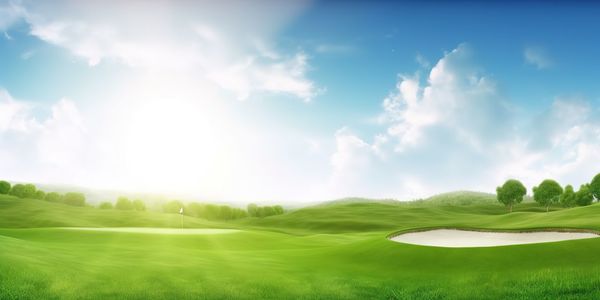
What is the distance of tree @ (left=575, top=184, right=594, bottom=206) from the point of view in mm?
104125

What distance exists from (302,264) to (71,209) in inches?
3208

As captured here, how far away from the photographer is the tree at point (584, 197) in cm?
10412

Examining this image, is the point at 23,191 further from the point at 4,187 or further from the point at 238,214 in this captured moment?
the point at 238,214

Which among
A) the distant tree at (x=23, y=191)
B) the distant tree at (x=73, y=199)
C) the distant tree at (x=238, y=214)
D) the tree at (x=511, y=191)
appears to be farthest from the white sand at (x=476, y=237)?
the distant tree at (x=73, y=199)

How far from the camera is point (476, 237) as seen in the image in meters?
25.4

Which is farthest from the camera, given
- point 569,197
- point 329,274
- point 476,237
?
point 569,197

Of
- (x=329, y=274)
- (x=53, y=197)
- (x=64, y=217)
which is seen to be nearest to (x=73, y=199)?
(x=53, y=197)

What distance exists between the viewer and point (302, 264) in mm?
21969

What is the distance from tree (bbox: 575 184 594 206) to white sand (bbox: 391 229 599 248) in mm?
96239

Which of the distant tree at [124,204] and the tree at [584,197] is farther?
the distant tree at [124,204]

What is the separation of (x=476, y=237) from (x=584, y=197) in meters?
97.8

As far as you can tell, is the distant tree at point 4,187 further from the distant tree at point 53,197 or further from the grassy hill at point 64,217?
the grassy hill at point 64,217

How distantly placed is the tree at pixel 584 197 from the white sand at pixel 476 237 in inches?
3789

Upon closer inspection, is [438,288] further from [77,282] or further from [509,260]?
[77,282]
